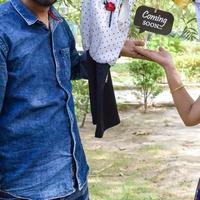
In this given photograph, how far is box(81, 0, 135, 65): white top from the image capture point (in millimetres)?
1681

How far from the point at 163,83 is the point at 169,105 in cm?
122

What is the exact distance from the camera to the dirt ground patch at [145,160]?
13.9 ft

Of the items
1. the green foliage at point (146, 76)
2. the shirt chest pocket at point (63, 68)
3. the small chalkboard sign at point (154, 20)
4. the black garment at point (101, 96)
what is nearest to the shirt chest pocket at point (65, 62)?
the shirt chest pocket at point (63, 68)

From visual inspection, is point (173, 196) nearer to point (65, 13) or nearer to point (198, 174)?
point (198, 174)

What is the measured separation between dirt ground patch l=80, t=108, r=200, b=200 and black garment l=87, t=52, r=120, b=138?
232 cm

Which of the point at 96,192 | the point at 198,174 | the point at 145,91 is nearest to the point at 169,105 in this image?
the point at 145,91

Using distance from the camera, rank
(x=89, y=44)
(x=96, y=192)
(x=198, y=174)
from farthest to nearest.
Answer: (x=198, y=174) < (x=96, y=192) < (x=89, y=44)

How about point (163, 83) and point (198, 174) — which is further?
point (163, 83)

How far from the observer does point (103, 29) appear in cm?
169

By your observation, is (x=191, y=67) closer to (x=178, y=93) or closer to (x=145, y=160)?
(x=145, y=160)

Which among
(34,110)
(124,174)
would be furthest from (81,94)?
(34,110)

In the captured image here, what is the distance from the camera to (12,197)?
155 centimetres

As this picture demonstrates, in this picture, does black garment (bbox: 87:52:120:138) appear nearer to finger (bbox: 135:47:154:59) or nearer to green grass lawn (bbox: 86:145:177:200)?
finger (bbox: 135:47:154:59)

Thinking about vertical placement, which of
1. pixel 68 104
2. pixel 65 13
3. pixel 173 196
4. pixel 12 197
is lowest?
pixel 173 196
